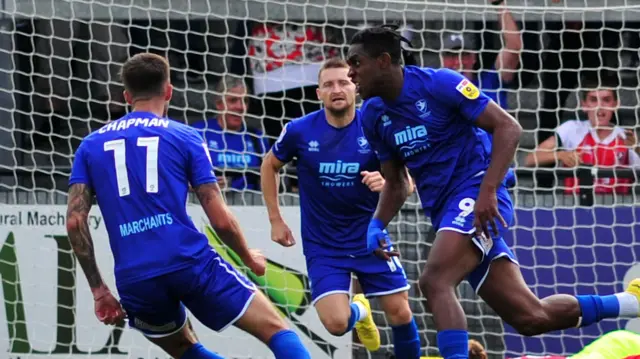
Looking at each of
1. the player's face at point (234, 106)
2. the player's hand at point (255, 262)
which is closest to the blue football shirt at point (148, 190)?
the player's hand at point (255, 262)

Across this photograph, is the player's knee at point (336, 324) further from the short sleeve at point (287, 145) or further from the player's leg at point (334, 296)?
the short sleeve at point (287, 145)

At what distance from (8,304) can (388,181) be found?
Result: 3.91 meters

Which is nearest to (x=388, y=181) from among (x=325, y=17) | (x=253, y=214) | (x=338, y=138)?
(x=338, y=138)

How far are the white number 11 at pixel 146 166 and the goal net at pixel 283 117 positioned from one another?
3.37m

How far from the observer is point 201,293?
6.61 m

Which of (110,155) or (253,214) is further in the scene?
(253,214)

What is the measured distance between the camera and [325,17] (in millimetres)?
10789

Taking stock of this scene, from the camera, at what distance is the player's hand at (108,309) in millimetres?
6680

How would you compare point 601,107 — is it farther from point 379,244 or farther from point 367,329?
point 379,244

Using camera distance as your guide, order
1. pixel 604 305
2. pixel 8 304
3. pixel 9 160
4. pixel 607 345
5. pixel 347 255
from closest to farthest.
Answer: pixel 607 345
pixel 604 305
pixel 347 255
pixel 8 304
pixel 9 160

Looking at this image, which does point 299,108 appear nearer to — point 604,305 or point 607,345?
point 604,305

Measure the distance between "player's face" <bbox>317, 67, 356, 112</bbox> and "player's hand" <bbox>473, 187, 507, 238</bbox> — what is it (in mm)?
2271

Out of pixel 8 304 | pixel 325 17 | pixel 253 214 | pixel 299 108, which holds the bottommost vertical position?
pixel 8 304

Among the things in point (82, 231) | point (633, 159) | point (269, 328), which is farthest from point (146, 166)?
point (633, 159)
